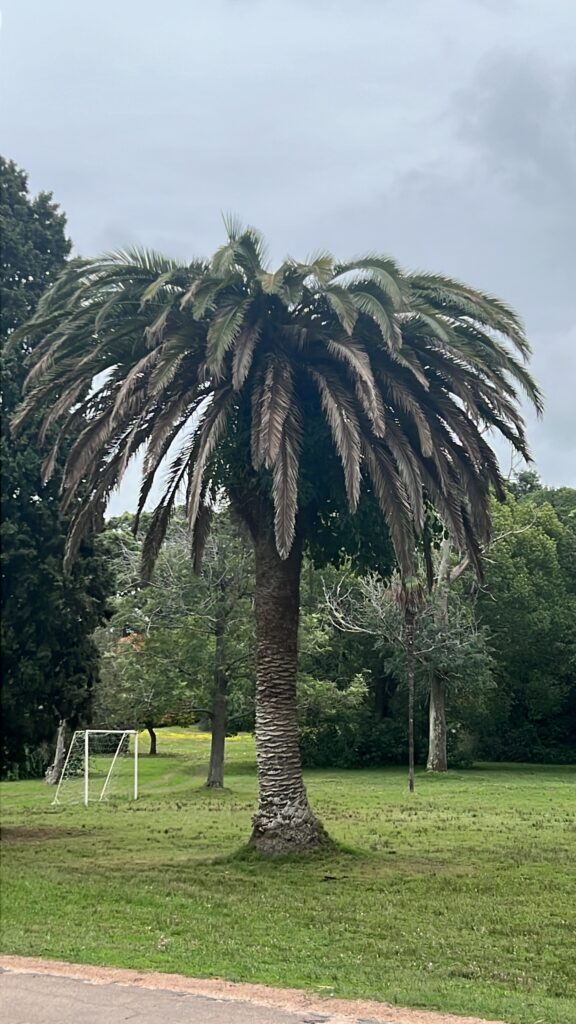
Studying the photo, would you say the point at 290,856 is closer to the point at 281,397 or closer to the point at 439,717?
the point at 281,397

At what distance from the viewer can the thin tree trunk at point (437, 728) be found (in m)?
35.5

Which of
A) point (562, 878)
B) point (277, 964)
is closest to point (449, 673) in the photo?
point (562, 878)

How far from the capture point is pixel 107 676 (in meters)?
31.2

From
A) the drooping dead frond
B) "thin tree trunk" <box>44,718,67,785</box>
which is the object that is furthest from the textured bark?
the drooping dead frond

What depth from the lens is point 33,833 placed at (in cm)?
1784

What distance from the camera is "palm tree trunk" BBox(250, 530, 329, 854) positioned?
13578mm

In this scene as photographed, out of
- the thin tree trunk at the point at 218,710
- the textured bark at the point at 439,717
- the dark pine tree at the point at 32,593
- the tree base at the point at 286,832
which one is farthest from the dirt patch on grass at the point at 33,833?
the textured bark at the point at 439,717

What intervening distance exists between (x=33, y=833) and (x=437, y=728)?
69.0 feet

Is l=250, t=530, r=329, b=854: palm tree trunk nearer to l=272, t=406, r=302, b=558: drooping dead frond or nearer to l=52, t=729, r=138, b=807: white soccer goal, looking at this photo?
l=272, t=406, r=302, b=558: drooping dead frond

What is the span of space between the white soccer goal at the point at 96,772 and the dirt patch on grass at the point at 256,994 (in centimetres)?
1554

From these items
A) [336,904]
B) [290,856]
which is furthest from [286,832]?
[336,904]

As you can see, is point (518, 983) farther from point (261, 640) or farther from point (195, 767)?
point (195, 767)

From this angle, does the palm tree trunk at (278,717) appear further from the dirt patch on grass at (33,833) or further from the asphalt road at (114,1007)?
the asphalt road at (114,1007)

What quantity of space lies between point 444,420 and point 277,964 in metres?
8.21
